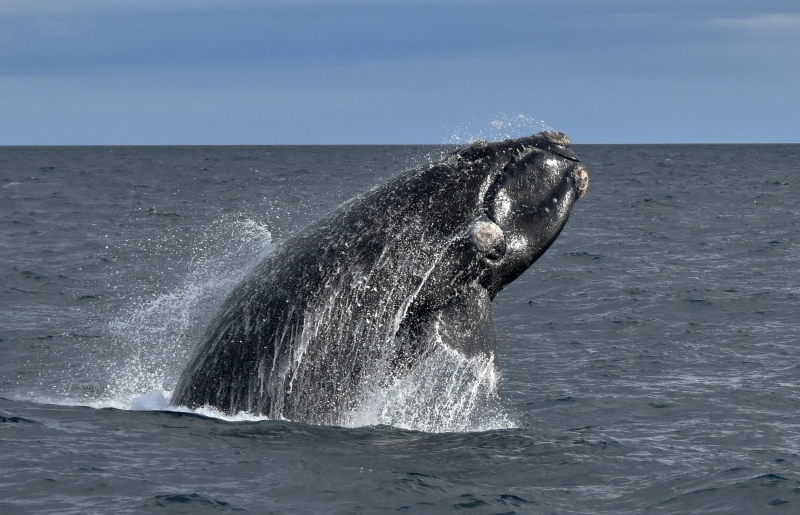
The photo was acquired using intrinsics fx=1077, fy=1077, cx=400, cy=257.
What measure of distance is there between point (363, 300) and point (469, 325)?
1133 mm

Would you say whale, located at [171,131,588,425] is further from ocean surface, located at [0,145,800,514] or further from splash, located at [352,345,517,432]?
ocean surface, located at [0,145,800,514]

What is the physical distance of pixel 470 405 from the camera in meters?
12.5

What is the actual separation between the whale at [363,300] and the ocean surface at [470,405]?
0.45 metres

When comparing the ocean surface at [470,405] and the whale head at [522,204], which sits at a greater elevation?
the whale head at [522,204]

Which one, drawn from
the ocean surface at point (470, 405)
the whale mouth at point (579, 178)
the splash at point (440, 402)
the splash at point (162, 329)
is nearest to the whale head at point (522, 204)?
the whale mouth at point (579, 178)

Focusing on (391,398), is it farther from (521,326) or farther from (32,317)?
(32,317)

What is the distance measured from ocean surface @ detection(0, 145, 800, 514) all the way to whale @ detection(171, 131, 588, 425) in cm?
45

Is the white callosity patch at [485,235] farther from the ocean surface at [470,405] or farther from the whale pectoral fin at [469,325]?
the ocean surface at [470,405]

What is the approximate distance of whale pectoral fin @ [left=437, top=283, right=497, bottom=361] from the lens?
36.4ft

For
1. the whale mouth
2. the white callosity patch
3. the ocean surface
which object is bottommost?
the ocean surface

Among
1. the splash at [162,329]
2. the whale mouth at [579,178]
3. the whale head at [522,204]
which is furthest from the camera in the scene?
the splash at [162,329]

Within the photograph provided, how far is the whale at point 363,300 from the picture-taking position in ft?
36.2

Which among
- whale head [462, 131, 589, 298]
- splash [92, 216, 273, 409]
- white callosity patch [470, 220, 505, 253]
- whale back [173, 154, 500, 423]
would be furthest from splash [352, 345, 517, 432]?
splash [92, 216, 273, 409]

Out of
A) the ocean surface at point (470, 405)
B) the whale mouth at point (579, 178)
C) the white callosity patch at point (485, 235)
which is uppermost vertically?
the whale mouth at point (579, 178)
